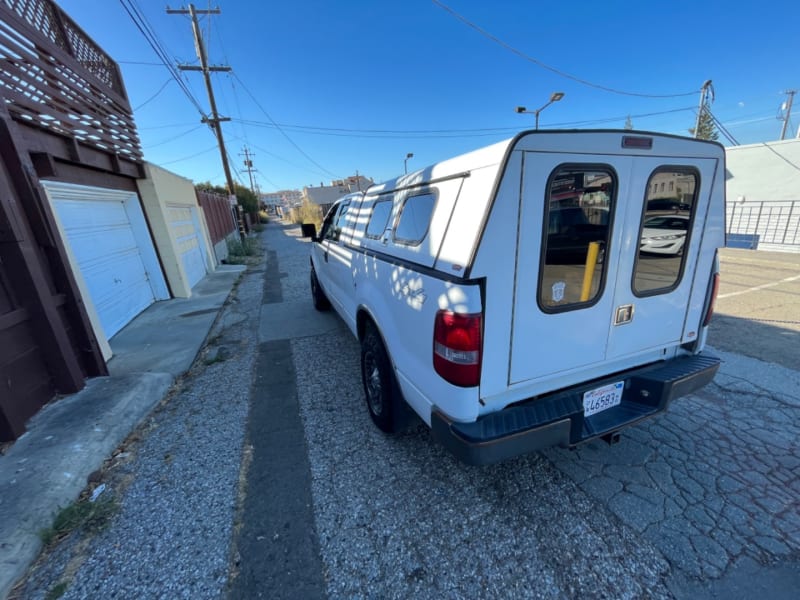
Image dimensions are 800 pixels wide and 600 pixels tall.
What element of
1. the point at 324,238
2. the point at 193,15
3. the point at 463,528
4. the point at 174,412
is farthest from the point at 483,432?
the point at 193,15

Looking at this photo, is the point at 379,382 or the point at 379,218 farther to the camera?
the point at 379,218

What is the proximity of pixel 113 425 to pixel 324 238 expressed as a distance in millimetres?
3400

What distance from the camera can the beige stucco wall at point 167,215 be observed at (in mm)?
6805

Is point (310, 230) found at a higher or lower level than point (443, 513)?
higher

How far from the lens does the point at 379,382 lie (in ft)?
8.95

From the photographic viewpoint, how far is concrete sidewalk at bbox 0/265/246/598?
2.01m

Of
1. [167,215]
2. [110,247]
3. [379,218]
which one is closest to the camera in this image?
[379,218]

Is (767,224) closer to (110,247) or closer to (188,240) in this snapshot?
(110,247)

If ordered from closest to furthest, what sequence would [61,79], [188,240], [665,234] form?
1. [665,234]
2. [61,79]
3. [188,240]

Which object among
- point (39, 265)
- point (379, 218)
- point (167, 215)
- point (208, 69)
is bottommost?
point (39, 265)

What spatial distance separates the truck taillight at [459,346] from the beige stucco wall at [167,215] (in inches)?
301

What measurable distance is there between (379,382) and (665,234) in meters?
2.31

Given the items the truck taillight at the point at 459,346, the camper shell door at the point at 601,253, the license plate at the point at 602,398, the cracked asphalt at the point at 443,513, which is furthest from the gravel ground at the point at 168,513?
the license plate at the point at 602,398

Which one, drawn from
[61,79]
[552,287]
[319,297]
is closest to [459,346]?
[552,287]
